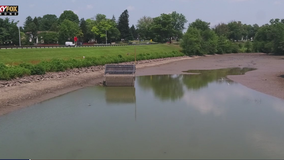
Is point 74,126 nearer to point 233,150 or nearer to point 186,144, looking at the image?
point 186,144

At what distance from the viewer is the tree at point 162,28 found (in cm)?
10094

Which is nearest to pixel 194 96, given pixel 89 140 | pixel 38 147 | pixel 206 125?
pixel 206 125

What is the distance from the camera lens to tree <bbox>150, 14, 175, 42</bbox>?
331ft

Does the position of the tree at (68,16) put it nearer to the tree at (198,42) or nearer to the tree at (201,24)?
the tree at (201,24)

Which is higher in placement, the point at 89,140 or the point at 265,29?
the point at 265,29

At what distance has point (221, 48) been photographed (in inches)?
3935

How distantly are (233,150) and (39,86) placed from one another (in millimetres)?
17979

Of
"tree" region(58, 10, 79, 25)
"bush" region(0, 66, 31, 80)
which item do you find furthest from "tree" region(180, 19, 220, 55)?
"tree" region(58, 10, 79, 25)

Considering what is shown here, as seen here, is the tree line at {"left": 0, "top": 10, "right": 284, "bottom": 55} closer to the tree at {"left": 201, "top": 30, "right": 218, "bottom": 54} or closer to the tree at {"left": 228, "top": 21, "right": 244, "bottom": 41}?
the tree at {"left": 201, "top": 30, "right": 218, "bottom": 54}

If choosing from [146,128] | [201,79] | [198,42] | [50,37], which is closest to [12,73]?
[146,128]
